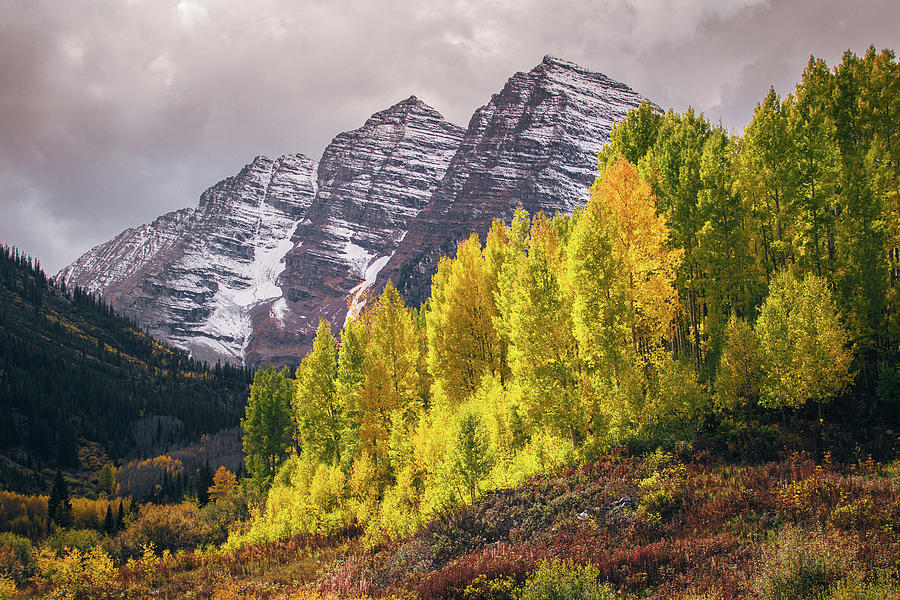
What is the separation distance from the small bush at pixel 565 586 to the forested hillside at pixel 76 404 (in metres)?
133

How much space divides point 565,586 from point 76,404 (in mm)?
180409

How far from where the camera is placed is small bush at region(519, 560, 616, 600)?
37.6 feet

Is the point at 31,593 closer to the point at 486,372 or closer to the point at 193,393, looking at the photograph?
the point at 486,372

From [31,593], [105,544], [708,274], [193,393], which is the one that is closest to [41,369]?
[193,393]

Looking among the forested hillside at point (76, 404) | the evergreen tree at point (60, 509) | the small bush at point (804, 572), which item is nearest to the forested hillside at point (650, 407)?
the small bush at point (804, 572)

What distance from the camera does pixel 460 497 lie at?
19.5m

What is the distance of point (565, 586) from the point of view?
11.6 m

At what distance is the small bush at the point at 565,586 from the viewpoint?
11.5m

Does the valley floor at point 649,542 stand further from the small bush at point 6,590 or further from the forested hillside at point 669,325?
the forested hillside at point 669,325

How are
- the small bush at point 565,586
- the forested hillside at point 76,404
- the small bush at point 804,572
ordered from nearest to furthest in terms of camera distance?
the small bush at point 804,572 < the small bush at point 565,586 < the forested hillside at point 76,404

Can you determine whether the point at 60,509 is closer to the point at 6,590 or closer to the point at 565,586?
the point at 6,590

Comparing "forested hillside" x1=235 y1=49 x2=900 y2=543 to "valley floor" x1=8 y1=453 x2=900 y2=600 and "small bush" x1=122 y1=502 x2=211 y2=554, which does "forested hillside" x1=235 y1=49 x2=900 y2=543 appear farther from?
"small bush" x1=122 y1=502 x2=211 y2=554

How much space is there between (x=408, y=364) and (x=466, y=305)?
5309 mm

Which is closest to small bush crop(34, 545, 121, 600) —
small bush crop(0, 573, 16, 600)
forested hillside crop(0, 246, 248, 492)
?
small bush crop(0, 573, 16, 600)
